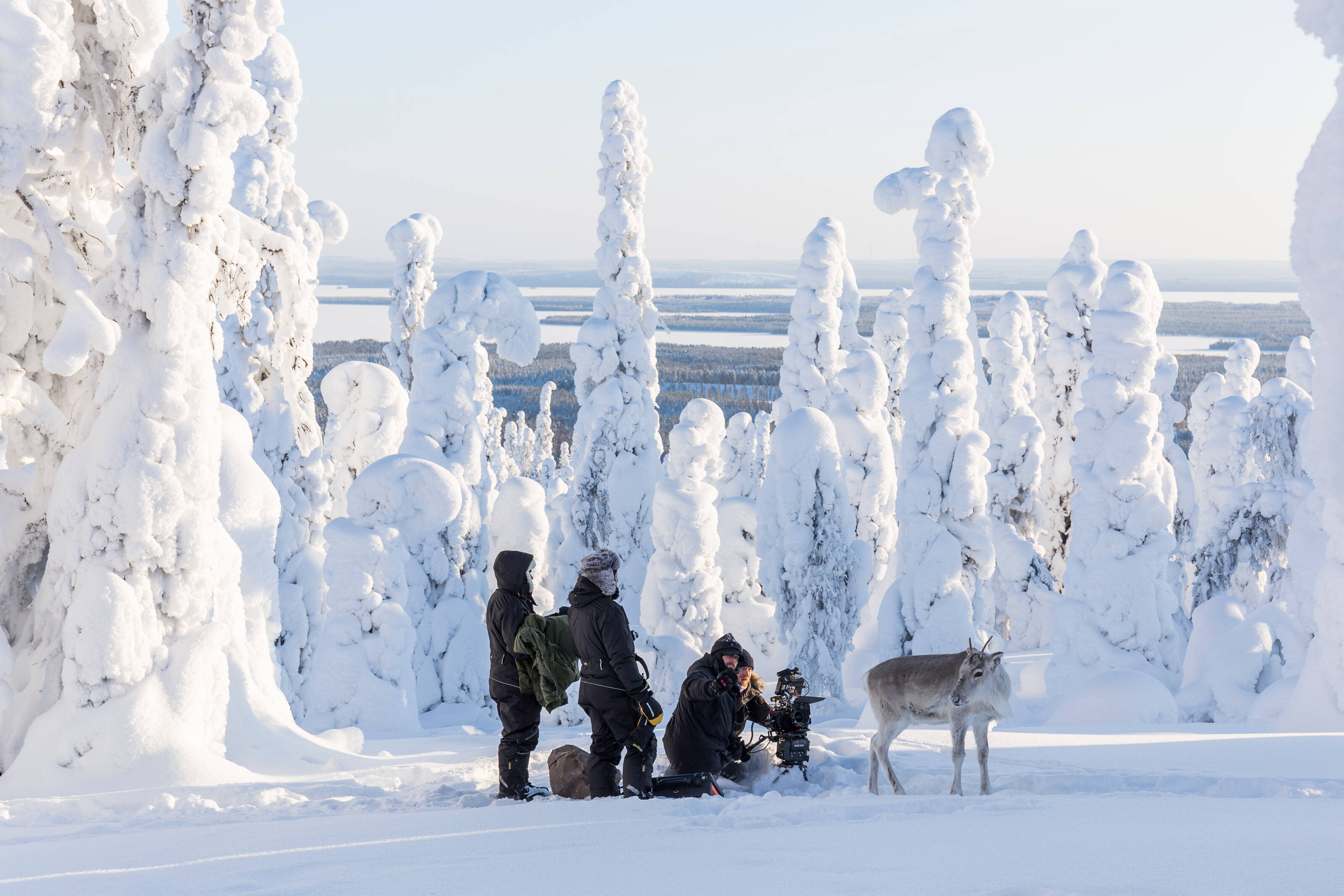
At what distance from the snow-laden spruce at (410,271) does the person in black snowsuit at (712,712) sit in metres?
20.3

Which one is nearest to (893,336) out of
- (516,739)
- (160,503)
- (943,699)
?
(160,503)

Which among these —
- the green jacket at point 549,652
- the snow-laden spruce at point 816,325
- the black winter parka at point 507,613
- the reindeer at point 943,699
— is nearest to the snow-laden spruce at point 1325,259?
the reindeer at point 943,699

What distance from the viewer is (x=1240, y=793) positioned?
6781 millimetres

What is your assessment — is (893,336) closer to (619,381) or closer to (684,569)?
(619,381)

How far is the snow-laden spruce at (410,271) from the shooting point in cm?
2642

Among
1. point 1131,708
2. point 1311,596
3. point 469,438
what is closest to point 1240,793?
point 1131,708

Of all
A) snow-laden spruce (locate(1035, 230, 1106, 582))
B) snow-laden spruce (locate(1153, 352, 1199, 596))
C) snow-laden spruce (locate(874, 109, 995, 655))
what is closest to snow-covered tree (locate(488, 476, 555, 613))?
snow-laden spruce (locate(874, 109, 995, 655))

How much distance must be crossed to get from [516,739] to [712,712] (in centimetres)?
145

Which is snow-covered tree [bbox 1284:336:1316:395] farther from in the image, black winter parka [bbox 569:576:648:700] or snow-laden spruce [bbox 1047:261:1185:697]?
black winter parka [bbox 569:576:648:700]

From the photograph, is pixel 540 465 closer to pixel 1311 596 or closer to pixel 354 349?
pixel 1311 596

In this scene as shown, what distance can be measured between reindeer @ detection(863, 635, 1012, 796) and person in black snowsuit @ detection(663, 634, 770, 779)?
37.4 inches

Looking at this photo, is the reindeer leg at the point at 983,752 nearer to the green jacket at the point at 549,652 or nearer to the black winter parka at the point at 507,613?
the green jacket at the point at 549,652

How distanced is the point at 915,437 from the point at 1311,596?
6.48 metres

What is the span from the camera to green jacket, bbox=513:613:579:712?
→ 7.26 m
